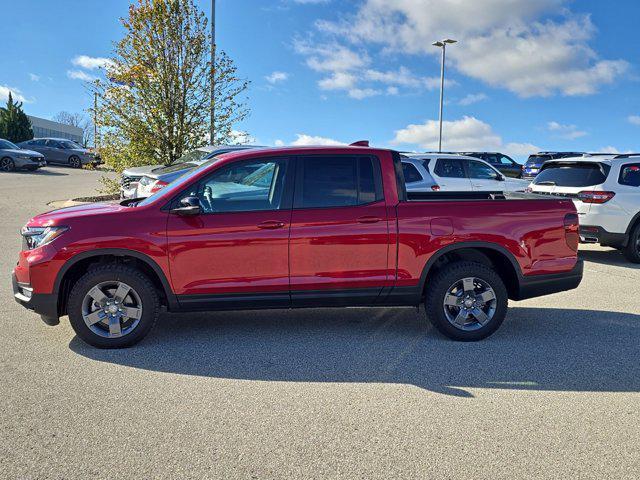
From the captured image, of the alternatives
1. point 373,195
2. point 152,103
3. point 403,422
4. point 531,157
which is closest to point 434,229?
point 373,195

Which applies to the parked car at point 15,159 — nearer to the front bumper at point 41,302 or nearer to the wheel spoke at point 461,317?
the front bumper at point 41,302

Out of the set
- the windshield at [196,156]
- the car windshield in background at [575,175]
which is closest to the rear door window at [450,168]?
the car windshield in background at [575,175]

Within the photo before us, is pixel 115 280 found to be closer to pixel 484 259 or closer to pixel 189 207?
pixel 189 207

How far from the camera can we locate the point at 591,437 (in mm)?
3480

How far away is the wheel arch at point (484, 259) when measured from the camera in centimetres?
524

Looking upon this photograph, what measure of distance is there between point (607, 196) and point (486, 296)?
5426 millimetres

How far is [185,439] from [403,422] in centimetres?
134

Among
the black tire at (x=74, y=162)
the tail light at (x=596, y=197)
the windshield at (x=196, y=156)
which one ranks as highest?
the black tire at (x=74, y=162)

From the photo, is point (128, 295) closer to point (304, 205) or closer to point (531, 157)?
point (304, 205)

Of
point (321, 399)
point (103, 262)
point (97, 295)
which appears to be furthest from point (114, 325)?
point (321, 399)

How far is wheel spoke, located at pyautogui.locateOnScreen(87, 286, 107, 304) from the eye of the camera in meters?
→ 4.84

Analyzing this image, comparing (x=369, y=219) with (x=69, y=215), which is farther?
(x=369, y=219)

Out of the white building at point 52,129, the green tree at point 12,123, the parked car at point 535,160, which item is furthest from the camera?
the white building at point 52,129

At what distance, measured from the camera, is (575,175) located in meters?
9.92
